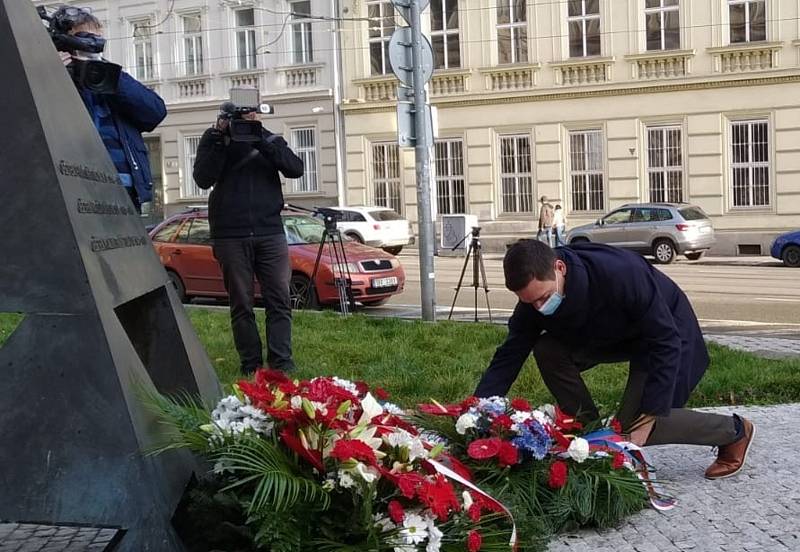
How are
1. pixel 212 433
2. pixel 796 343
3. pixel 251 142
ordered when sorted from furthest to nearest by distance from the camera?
pixel 796 343 < pixel 251 142 < pixel 212 433

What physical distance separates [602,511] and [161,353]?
1.96m

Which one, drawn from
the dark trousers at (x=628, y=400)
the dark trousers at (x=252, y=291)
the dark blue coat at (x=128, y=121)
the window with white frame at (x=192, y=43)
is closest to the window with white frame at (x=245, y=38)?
the window with white frame at (x=192, y=43)

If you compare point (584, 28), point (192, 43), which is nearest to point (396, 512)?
point (584, 28)

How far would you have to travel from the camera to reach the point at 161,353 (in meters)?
4.46

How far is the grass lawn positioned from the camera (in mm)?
6949

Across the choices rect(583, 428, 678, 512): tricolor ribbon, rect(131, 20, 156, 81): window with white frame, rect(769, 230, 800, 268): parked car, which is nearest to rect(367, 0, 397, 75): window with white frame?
rect(131, 20, 156, 81): window with white frame

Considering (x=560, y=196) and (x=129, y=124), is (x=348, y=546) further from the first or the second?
(x=560, y=196)

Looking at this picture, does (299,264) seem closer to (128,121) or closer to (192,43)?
(128,121)

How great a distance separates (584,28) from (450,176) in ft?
19.3

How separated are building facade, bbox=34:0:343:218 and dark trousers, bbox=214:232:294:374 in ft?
81.3

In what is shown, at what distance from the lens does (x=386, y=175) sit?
33.0m

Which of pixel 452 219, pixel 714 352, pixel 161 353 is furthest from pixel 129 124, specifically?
pixel 452 219

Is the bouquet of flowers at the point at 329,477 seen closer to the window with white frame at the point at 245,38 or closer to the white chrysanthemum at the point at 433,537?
the white chrysanthemum at the point at 433,537

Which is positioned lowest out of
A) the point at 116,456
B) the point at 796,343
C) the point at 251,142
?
the point at 796,343
